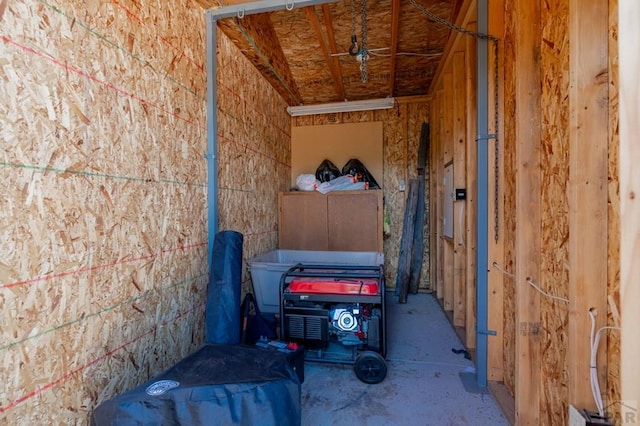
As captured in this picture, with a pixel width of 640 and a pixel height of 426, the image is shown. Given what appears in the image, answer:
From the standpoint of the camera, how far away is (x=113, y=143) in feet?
5.20

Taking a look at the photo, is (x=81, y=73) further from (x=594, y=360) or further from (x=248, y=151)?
(x=594, y=360)

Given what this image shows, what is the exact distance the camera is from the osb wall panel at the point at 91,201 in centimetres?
115

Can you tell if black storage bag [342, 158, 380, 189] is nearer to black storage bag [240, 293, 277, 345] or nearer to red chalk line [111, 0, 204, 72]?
black storage bag [240, 293, 277, 345]

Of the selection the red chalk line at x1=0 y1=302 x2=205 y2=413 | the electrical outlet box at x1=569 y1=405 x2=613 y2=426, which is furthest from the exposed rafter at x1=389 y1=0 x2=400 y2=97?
the red chalk line at x1=0 y1=302 x2=205 y2=413

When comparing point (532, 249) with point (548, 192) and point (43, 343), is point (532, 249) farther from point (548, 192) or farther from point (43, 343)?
point (43, 343)

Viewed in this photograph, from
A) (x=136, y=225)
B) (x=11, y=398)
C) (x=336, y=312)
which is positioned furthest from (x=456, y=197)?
(x=11, y=398)

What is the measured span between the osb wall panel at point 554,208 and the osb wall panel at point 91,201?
218cm

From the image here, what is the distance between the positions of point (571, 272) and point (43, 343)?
2.07 metres

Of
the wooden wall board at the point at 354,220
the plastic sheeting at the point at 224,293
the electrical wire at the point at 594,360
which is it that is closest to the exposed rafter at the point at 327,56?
the wooden wall board at the point at 354,220

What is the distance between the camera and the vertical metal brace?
6.88 feet

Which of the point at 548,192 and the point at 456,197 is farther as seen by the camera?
the point at 456,197

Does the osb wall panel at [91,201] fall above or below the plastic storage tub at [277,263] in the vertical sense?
above

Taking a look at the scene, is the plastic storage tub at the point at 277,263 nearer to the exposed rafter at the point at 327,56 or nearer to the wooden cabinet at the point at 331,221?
the wooden cabinet at the point at 331,221

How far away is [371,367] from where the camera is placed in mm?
2197
